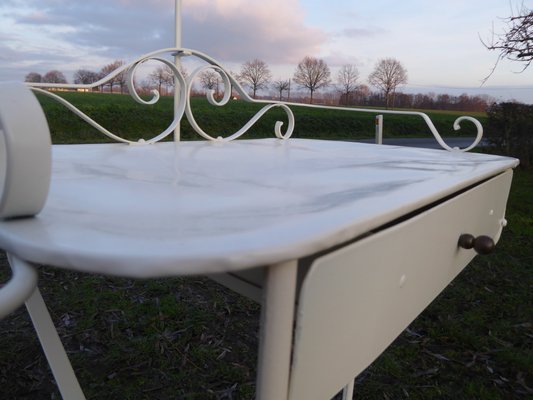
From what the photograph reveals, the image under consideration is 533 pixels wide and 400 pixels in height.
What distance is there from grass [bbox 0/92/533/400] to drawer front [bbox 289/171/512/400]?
879 mm

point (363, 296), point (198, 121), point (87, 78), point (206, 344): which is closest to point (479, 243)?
point (363, 296)

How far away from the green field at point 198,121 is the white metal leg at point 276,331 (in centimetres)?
846

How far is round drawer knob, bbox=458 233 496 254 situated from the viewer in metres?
0.84

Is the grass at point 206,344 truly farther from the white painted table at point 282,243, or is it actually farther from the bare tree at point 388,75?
the bare tree at point 388,75

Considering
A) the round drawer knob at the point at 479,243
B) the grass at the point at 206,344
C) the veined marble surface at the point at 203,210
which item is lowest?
the grass at the point at 206,344

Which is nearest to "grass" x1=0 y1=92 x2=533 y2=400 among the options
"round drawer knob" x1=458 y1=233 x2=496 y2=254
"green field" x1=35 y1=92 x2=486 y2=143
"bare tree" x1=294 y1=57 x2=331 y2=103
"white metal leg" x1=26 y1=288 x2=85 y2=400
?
"white metal leg" x1=26 y1=288 x2=85 y2=400

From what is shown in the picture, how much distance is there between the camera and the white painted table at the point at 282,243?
39 cm

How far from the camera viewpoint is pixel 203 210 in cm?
54

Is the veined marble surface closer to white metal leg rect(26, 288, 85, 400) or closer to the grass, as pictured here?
white metal leg rect(26, 288, 85, 400)

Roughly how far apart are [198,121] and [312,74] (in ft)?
29.0

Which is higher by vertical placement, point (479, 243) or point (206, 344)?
point (479, 243)

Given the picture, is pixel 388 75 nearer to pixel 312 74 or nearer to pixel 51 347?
pixel 312 74

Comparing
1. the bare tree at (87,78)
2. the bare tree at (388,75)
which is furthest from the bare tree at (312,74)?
the bare tree at (87,78)

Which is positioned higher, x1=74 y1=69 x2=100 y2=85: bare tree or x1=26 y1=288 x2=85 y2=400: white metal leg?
x1=74 y1=69 x2=100 y2=85: bare tree
